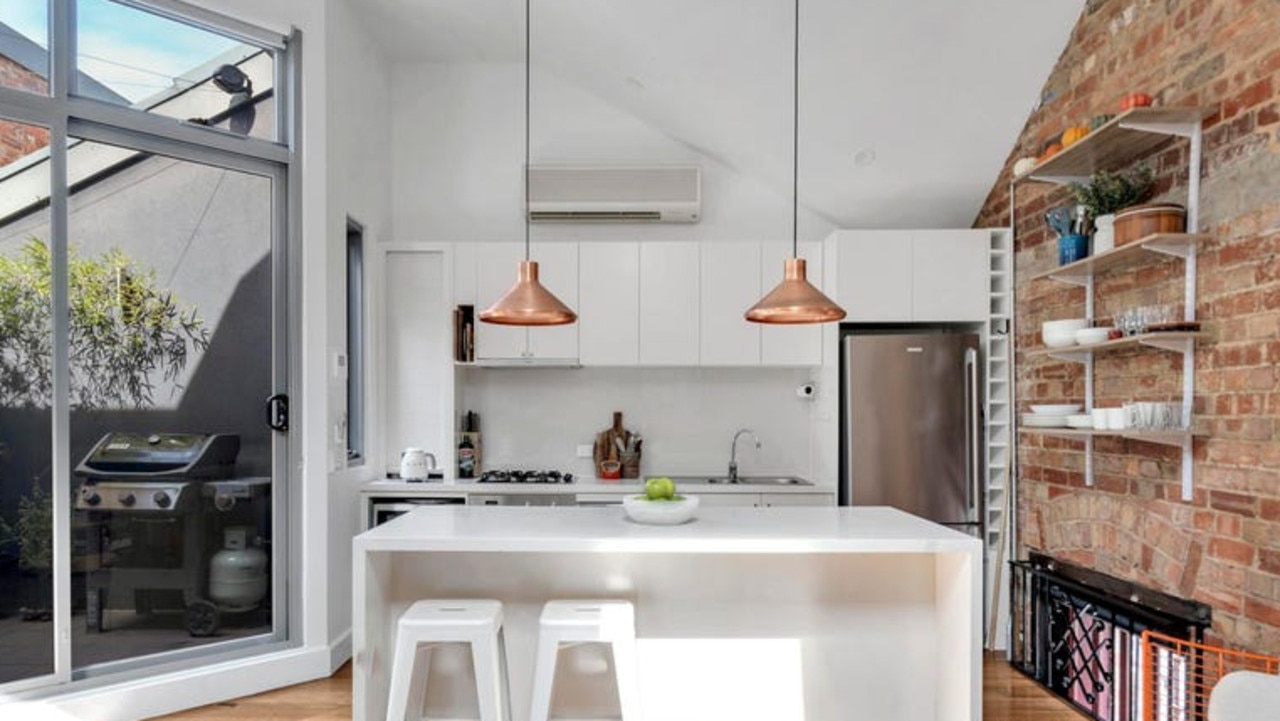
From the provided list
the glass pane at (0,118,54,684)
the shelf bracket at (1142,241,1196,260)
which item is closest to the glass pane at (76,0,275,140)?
the glass pane at (0,118,54,684)

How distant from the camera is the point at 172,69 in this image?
3.45 m

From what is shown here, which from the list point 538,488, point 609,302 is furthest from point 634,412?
A: point 538,488

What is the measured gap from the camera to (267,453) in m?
3.68

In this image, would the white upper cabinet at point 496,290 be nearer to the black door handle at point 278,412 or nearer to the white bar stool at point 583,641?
the black door handle at point 278,412

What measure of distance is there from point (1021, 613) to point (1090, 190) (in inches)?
86.5

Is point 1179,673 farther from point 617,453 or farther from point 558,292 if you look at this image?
point 558,292

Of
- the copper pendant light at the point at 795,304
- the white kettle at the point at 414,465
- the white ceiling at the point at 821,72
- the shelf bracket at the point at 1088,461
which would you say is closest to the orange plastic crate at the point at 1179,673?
the shelf bracket at the point at 1088,461

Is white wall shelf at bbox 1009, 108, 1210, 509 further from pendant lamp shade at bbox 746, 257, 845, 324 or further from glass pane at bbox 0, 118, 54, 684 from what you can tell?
glass pane at bbox 0, 118, 54, 684

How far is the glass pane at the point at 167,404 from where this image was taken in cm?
323

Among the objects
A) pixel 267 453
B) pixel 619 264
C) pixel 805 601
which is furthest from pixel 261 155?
pixel 805 601

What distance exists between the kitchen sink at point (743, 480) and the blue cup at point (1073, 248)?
1855 millimetres

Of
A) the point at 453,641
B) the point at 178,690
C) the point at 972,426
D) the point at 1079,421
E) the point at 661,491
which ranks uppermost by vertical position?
the point at 1079,421

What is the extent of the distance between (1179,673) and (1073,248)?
69.7 inches

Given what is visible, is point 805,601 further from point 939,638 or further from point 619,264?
point 619,264
